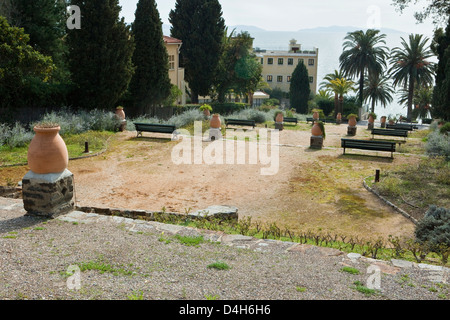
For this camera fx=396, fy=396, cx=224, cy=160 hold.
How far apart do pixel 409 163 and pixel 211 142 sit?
8.33 meters

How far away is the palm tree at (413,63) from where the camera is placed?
164 ft

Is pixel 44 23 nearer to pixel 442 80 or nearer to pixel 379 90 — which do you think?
pixel 442 80

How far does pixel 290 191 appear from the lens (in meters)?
11.4

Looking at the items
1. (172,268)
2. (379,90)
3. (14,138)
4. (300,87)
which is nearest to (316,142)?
(14,138)

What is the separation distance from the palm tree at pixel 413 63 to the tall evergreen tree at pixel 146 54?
36.7 m

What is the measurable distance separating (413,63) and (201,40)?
95.1 feet

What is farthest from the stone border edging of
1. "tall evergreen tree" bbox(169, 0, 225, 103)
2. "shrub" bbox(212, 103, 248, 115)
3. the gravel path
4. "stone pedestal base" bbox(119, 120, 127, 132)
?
"shrub" bbox(212, 103, 248, 115)

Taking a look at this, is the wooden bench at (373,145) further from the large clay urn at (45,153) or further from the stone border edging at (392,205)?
the large clay urn at (45,153)

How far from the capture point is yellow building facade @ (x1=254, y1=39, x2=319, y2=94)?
7388 cm

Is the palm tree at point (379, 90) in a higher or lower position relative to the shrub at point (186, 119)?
higher

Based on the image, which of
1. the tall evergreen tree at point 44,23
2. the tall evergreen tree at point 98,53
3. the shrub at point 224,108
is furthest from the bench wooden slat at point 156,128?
the shrub at point 224,108

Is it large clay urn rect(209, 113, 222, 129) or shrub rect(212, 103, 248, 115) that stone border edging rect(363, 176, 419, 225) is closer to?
large clay urn rect(209, 113, 222, 129)

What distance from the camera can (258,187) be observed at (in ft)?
38.6
